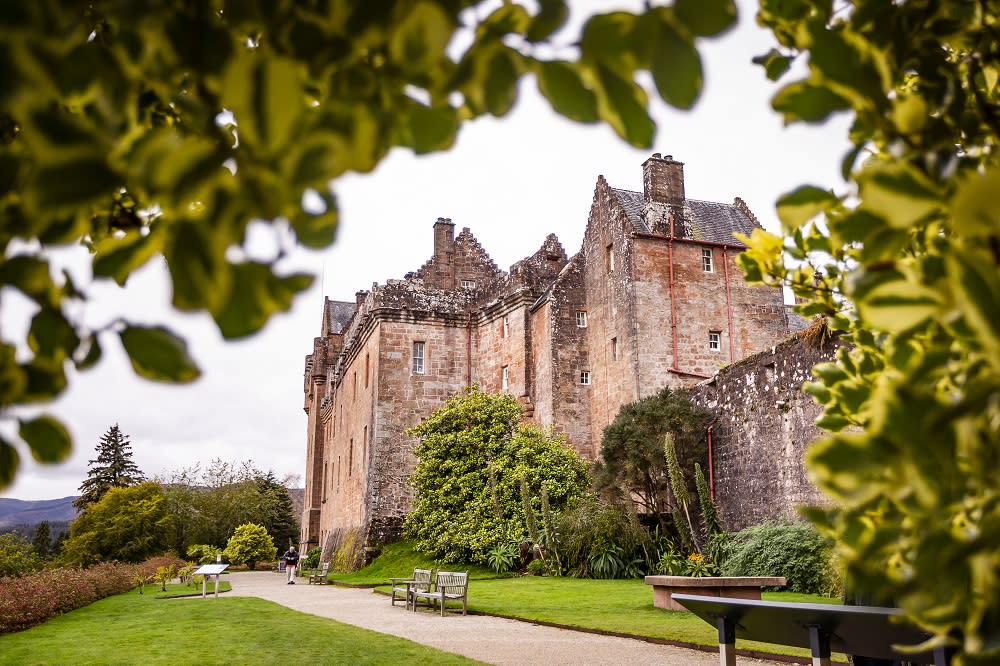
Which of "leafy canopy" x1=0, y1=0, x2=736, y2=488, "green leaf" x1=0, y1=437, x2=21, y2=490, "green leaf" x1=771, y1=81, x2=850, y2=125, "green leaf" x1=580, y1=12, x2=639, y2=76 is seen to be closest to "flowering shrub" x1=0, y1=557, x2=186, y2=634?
"green leaf" x1=0, y1=437, x2=21, y2=490

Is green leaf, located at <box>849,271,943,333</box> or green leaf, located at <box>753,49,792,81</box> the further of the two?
green leaf, located at <box>753,49,792,81</box>

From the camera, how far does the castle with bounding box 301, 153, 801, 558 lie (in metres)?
23.1

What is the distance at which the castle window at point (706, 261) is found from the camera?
23.8 m

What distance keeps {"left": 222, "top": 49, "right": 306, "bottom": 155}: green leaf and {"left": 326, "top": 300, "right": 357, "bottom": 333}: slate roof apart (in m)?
45.0

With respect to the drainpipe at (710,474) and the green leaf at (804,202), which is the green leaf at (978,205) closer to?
the green leaf at (804,202)

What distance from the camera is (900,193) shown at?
3.09 ft

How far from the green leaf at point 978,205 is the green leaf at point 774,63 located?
80 cm

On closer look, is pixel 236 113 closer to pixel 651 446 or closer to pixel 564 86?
pixel 564 86

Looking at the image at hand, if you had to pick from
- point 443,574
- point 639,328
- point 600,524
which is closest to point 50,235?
point 443,574

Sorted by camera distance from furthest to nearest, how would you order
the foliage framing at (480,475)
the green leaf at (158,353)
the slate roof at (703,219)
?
the slate roof at (703,219), the foliage framing at (480,475), the green leaf at (158,353)

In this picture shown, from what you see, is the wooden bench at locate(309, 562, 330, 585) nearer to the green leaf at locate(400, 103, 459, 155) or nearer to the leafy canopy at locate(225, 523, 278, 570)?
the leafy canopy at locate(225, 523, 278, 570)

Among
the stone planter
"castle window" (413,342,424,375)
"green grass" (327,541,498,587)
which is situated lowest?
"green grass" (327,541,498,587)

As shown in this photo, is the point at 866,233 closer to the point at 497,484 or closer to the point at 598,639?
the point at 598,639

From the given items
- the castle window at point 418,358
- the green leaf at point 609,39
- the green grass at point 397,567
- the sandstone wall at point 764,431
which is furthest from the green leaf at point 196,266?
the castle window at point 418,358
